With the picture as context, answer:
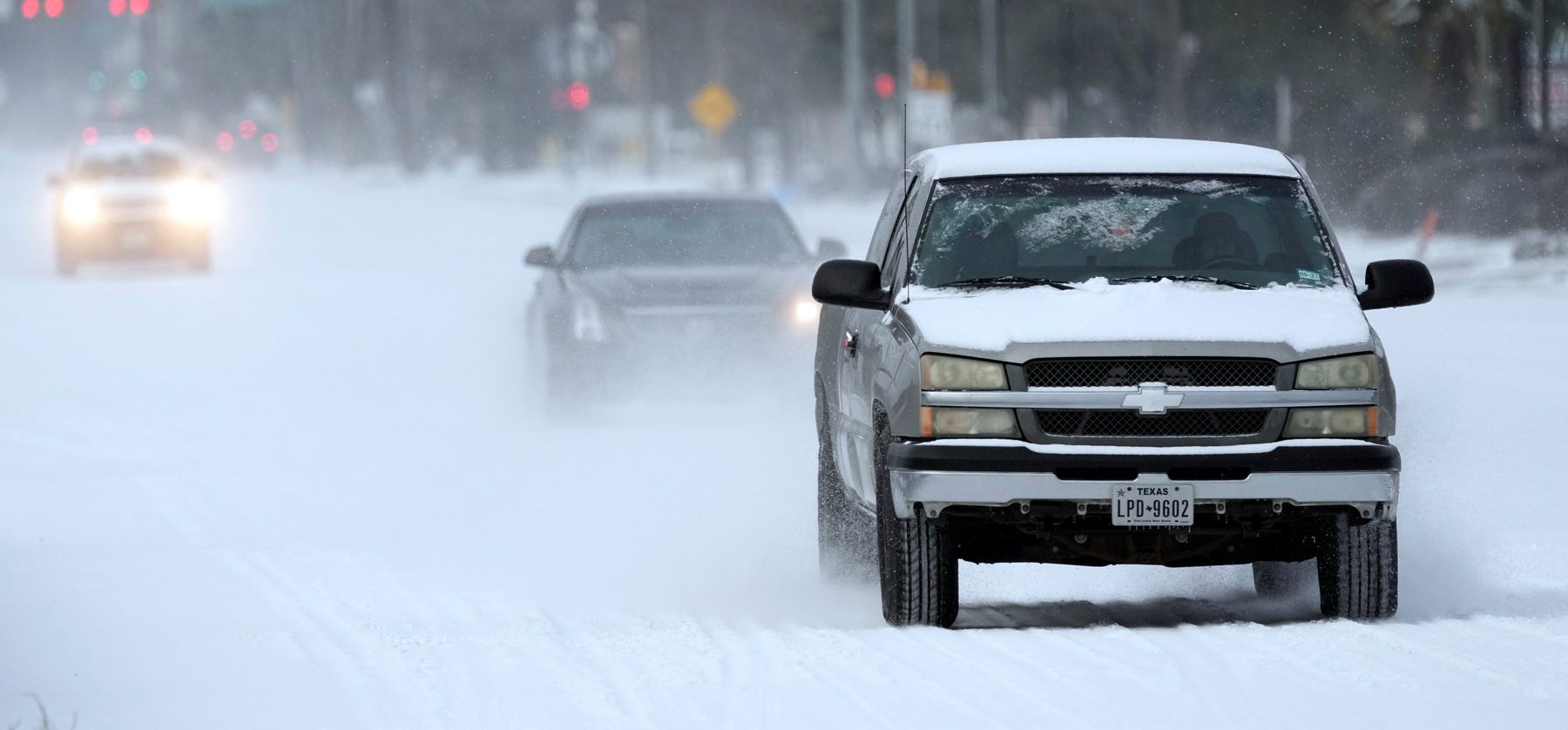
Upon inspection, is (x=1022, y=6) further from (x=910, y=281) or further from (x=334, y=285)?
(x=910, y=281)

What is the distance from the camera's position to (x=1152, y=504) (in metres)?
7.77

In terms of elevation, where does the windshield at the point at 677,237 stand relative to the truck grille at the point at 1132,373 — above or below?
above

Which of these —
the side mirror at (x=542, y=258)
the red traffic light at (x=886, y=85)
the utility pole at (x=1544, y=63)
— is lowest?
the side mirror at (x=542, y=258)

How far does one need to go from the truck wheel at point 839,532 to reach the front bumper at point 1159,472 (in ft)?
5.93

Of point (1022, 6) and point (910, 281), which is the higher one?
point (1022, 6)

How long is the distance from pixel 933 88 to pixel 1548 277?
2480 cm

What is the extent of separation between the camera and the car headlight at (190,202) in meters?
33.1

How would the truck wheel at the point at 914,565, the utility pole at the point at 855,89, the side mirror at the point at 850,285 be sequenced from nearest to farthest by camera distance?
the truck wheel at the point at 914,565 < the side mirror at the point at 850,285 < the utility pole at the point at 855,89

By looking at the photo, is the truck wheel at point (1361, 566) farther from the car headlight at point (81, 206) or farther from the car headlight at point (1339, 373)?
the car headlight at point (81, 206)

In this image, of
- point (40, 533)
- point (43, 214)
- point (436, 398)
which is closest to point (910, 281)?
point (40, 533)

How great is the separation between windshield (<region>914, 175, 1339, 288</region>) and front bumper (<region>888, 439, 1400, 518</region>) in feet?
2.73

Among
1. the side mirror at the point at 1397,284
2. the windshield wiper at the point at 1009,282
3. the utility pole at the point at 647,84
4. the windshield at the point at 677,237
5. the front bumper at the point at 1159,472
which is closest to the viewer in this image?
the front bumper at the point at 1159,472

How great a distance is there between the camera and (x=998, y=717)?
6.73m

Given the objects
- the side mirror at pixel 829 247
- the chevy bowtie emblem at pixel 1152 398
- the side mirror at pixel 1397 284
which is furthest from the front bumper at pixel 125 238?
the chevy bowtie emblem at pixel 1152 398
